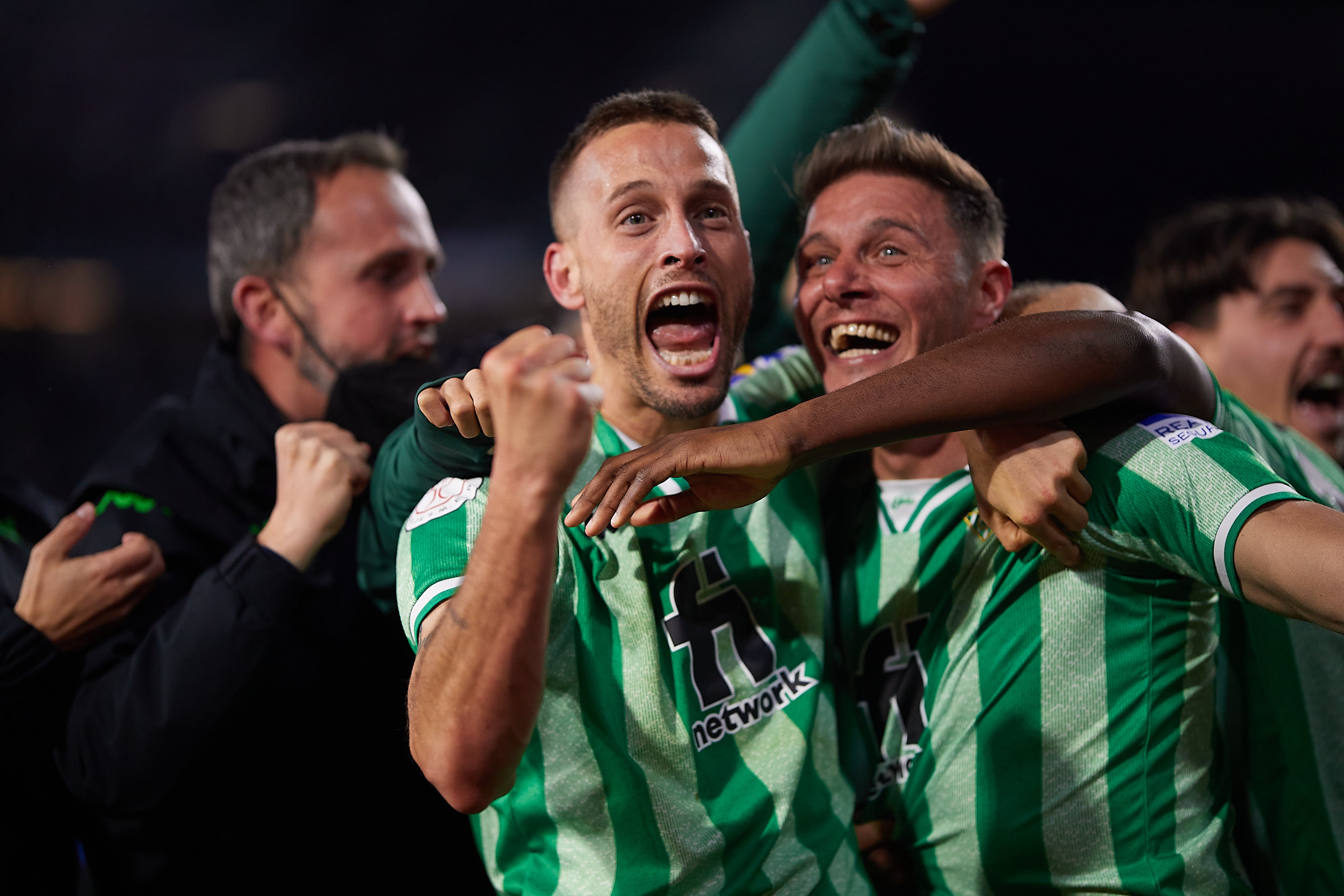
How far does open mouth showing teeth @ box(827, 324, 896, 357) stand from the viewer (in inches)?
58.2

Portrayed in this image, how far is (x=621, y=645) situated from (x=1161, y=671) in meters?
0.69

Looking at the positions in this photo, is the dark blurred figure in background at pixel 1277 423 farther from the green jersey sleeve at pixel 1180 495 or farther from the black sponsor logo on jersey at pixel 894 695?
the black sponsor logo on jersey at pixel 894 695

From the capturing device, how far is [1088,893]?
1.28 metres

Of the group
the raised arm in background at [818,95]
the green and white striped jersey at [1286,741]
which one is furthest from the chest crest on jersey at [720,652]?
the raised arm in background at [818,95]

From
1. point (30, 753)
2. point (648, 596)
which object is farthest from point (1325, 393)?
point (30, 753)

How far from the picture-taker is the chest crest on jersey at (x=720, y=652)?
126cm

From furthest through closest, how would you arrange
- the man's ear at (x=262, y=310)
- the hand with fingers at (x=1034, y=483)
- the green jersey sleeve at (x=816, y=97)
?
the man's ear at (x=262, y=310) → the green jersey sleeve at (x=816, y=97) → the hand with fingers at (x=1034, y=483)

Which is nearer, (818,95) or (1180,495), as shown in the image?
(1180,495)

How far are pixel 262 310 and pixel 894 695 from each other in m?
1.62

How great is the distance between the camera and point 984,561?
1380mm

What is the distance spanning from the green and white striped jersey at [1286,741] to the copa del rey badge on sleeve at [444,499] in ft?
3.26

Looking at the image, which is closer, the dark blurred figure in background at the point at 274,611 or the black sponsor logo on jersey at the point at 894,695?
the black sponsor logo on jersey at the point at 894,695

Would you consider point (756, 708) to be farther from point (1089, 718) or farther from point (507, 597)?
point (507, 597)

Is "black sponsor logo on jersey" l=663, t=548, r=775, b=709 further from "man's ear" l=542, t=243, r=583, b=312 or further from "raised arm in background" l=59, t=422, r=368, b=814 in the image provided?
"raised arm in background" l=59, t=422, r=368, b=814
